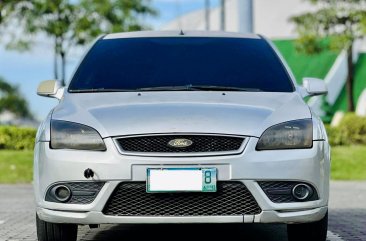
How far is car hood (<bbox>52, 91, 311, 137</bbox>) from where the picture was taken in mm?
5789

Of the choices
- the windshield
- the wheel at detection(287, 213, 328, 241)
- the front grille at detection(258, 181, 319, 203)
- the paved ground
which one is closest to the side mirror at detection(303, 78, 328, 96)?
the windshield

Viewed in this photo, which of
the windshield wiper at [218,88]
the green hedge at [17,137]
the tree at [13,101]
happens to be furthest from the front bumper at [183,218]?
the tree at [13,101]

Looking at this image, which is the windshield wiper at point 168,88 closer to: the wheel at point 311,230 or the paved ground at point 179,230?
the wheel at point 311,230

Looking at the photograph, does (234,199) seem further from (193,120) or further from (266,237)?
(266,237)

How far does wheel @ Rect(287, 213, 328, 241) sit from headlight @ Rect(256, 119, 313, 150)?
684 mm

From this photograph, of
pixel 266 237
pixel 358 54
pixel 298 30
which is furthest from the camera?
pixel 358 54

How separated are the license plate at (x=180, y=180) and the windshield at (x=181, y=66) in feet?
3.40

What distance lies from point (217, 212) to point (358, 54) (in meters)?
36.6

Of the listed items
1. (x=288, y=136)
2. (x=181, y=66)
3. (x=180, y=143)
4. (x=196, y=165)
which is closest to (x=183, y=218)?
(x=196, y=165)

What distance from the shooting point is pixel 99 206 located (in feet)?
18.9

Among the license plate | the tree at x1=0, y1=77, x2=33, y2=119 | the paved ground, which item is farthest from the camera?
the tree at x1=0, y1=77, x2=33, y2=119

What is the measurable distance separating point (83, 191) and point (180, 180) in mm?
641

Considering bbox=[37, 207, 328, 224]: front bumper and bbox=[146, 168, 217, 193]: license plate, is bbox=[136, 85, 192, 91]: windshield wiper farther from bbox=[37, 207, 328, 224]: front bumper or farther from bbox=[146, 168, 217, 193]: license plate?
bbox=[37, 207, 328, 224]: front bumper

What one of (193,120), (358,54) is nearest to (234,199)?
(193,120)
